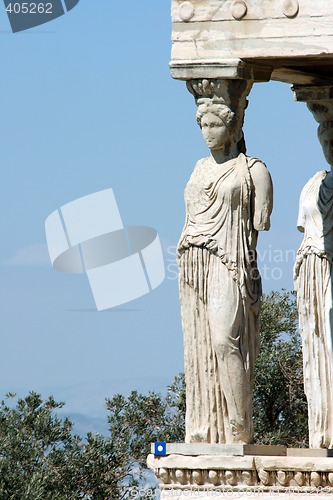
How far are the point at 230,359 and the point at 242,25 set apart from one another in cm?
287

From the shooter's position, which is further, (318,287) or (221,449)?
(318,287)

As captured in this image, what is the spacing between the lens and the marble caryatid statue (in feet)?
66.0

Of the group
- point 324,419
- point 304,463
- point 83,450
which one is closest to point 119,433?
point 83,450

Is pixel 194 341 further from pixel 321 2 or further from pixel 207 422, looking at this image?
pixel 321 2

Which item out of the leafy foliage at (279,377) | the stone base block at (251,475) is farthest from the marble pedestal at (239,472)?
the leafy foliage at (279,377)

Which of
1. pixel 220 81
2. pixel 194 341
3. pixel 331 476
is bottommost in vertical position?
pixel 331 476

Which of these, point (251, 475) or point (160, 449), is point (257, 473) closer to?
point (251, 475)

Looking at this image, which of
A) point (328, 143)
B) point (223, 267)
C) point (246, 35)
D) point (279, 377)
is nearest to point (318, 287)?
point (328, 143)

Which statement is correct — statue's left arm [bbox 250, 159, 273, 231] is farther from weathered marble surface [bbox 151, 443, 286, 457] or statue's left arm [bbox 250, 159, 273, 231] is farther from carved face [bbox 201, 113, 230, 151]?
weathered marble surface [bbox 151, 443, 286, 457]

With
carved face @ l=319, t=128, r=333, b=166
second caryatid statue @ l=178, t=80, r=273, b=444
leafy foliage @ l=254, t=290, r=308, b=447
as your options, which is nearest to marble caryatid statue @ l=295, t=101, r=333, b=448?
carved face @ l=319, t=128, r=333, b=166

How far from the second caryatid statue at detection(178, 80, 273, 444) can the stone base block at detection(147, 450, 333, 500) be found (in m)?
0.30

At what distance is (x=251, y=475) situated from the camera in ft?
60.9

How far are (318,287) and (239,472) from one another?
7.75ft

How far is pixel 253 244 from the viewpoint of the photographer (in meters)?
19.0
